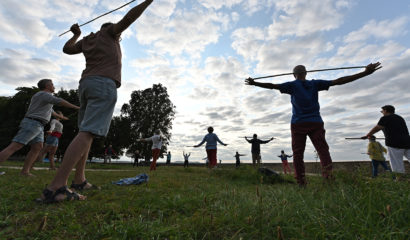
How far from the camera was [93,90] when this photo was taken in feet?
8.23

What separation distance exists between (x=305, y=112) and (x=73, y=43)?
12.7 ft

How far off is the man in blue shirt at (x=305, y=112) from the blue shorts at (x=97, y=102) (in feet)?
8.08

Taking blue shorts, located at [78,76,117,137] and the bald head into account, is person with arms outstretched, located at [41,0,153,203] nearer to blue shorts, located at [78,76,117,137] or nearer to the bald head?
blue shorts, located at [78,76,117,137]

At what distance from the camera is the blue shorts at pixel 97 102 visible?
94.7 inches

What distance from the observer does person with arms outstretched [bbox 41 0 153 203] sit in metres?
2.21

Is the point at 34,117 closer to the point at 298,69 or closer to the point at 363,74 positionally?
the point at 298,69

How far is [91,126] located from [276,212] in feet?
6.76

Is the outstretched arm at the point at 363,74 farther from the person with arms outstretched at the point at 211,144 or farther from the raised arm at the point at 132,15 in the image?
the person with arms outstretched at the point at 211,144

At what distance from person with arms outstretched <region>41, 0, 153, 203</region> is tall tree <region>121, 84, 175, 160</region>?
29.3m

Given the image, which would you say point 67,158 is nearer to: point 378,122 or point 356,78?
point 356,78

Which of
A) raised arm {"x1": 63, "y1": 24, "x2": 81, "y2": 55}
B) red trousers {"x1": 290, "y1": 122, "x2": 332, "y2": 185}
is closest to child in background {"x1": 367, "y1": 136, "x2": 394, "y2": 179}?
red trousers {"x1": 290, "y1": 122, "x2": 332, "y2": 185}

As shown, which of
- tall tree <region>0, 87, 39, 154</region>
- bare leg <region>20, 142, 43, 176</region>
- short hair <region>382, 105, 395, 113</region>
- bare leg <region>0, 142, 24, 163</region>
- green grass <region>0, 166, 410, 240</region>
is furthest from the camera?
tall tree <region>0, 87, 39, 154</region>

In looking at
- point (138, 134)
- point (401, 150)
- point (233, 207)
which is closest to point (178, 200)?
point (233, 207)

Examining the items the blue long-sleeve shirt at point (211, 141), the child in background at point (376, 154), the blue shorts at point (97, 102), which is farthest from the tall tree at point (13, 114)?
the child in background at point (376, 154)
